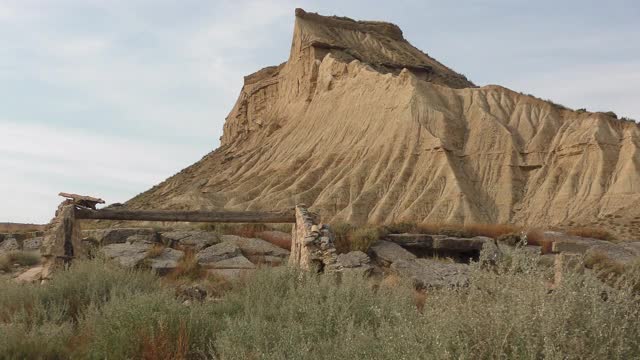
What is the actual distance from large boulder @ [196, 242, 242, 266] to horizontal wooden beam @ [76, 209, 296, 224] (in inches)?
23.3

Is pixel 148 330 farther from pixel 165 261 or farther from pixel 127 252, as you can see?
pixel 127 252

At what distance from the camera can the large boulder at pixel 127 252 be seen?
12.9 m

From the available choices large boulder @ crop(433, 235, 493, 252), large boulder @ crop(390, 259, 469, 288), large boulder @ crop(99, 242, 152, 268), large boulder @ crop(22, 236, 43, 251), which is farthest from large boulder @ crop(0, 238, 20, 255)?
large boulder @ crop(433, 235, 493, 252)

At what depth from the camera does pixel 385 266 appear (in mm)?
14109

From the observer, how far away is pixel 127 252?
13.9 meters

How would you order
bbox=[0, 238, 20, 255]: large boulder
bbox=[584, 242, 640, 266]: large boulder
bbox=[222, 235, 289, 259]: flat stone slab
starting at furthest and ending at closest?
bbox=[0, 238, 20, 255]: large boulder, bbox=[222, 235, 289, 259]: flat stone slab, bbox=[584, 242, 640, 266]: large boulder

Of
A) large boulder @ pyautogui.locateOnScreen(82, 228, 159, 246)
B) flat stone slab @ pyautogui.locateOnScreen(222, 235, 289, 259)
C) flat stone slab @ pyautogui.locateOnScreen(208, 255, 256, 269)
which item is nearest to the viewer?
flat stone slab @ pyautogui.locateOnScreen(208, 255, 256, 269)

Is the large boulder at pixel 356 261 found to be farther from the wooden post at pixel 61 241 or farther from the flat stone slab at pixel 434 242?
the wooden post at pixel 61 241

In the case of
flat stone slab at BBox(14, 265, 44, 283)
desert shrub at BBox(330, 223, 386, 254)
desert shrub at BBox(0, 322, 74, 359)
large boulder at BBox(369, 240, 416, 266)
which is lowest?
desert shrub at BBox(0, 322, 74, 359)

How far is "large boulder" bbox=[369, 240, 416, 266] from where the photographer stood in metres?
14.3

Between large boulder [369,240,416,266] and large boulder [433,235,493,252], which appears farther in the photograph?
large boulder [433,235,493,252]

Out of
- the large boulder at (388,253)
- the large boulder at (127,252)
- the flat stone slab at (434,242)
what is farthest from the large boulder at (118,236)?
the flat stone slab at (434,242)

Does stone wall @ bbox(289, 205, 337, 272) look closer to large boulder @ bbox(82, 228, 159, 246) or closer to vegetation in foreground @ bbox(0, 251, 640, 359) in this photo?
vegetation in foreground @ bbox(0, 251, 640, 359)

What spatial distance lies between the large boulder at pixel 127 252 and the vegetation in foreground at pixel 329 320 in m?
2.68
